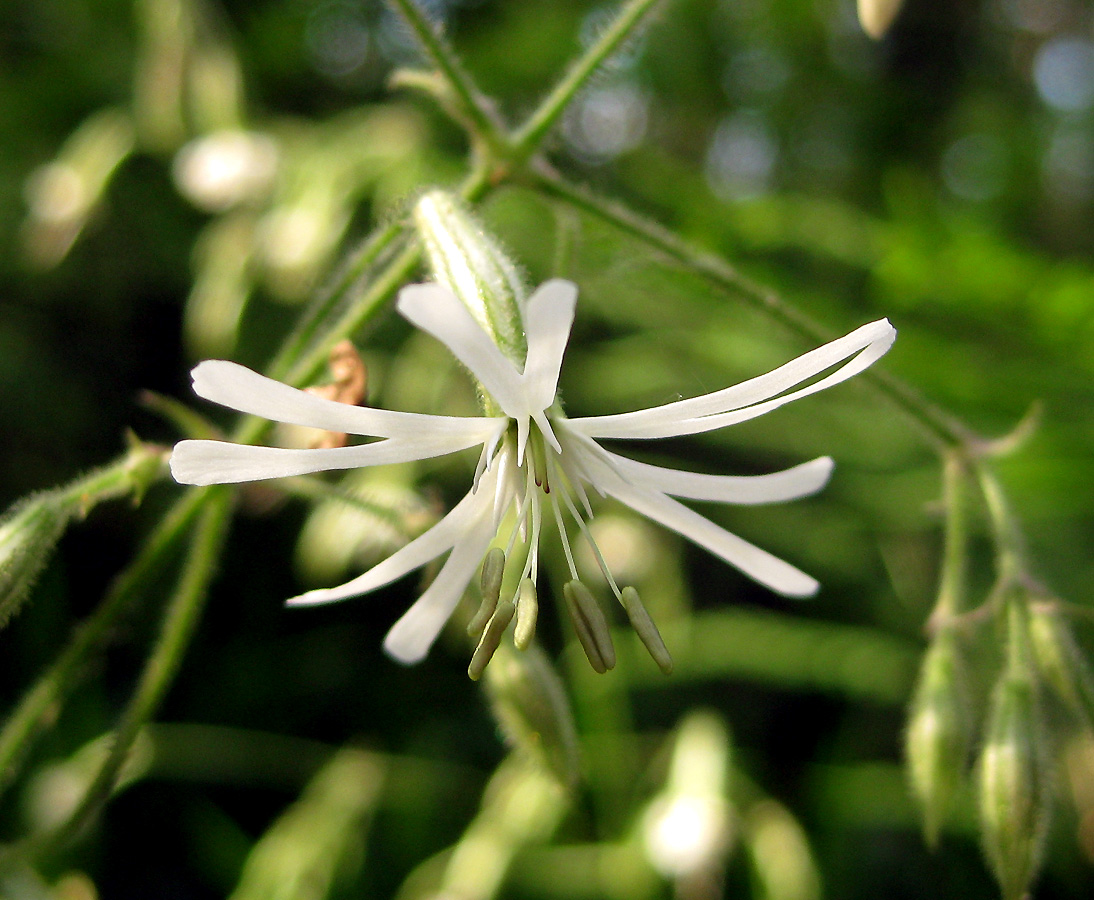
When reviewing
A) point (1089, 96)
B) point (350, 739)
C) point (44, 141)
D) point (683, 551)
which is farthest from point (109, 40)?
point (1089, 96)

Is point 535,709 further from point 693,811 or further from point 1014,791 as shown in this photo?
point 693,811

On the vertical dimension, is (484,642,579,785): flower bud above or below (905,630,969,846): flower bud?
above

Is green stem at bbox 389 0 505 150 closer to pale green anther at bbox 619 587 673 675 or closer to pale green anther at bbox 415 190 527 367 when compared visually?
pale green anther at bbox 415 190 527 367

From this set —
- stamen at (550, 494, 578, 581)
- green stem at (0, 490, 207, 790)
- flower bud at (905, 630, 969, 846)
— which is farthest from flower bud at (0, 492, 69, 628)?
flower bud at (905, 630, 969, 846)

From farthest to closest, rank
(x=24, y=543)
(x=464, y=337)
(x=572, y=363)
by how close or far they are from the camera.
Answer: (x=572, y=363)
(x=24, y=543)
(x=464, y=337)

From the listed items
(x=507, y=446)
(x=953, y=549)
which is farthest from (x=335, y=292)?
(x=953, y=549)

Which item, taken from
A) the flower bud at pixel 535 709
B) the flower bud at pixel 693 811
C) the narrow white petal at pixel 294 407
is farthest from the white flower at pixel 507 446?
the flower bud at pixel 693 811
